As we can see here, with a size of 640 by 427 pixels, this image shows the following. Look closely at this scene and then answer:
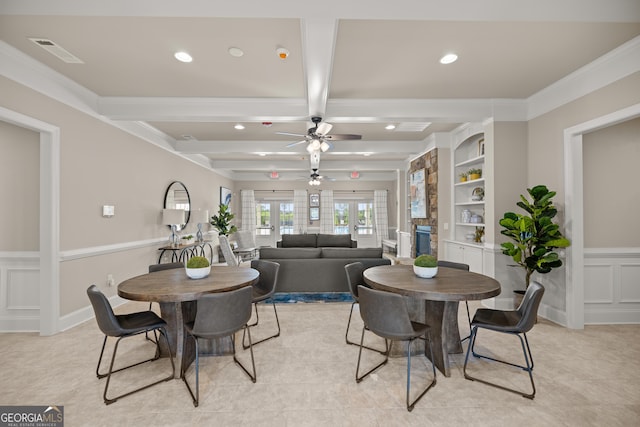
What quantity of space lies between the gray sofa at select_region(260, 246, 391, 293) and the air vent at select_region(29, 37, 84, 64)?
3.11 meters

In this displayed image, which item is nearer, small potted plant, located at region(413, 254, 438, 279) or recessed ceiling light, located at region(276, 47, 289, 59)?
small potted plant, located at region(413, 254, 438, 279)

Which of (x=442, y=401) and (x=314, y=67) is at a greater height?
(x=314, y=67)

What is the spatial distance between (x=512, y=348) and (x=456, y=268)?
896 mm

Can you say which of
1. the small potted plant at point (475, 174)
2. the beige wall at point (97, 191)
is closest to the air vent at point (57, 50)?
the beige wall at point (97, 191)

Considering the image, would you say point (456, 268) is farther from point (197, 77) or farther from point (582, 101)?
point (197, 77)

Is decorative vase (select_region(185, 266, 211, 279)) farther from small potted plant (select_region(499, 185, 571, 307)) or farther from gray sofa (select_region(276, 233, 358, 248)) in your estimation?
gray sofa (select_region(276, 233, 358, 248))

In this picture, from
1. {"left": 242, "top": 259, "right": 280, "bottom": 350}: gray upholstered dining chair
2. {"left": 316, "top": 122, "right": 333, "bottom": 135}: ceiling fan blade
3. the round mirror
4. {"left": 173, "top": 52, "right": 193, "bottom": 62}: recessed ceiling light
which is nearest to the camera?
{"left": 173, "top": 52, "right": 193, "bottom": 62}: recessed ceiling light

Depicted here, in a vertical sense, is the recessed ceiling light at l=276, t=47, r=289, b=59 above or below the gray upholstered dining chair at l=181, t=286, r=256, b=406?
above

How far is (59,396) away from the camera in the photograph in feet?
6.87

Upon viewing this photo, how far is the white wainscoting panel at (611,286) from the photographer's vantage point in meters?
3.41

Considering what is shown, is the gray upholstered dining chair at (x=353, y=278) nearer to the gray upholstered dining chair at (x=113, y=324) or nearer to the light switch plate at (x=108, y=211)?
the gray upholstered dining chair at (x=113, y=324)

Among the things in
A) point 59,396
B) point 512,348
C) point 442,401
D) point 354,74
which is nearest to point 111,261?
point 59,396

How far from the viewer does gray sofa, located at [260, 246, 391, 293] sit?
430 centimetres

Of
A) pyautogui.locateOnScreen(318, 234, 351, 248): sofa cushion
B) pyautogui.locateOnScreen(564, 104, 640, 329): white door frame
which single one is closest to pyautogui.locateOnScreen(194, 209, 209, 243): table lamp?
pyautogui.locateOnScreen(318, 234, 351, 248): sofa cushion
